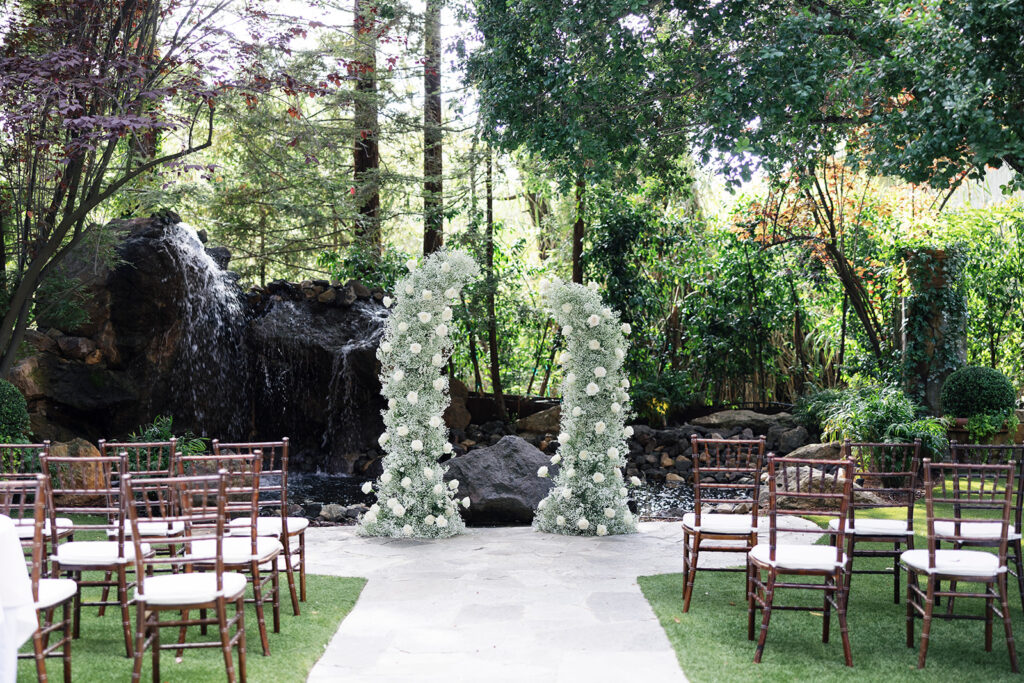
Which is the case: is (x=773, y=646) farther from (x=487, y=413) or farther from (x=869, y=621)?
(x=487, y=413)

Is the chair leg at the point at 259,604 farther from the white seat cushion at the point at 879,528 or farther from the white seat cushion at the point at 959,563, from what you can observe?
the white seat cushion at the point at 959,563

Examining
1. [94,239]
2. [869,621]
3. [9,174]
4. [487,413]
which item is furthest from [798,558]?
[487,413]

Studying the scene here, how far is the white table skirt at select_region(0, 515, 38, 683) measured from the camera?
10.2ft

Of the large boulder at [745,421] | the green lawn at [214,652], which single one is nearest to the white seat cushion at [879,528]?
the green lawn at [214,652]

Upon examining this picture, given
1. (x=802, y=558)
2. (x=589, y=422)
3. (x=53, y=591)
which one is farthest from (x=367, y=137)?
(x=802, y=558)

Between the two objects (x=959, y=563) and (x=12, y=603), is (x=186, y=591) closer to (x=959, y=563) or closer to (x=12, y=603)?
(x=12, y=603)

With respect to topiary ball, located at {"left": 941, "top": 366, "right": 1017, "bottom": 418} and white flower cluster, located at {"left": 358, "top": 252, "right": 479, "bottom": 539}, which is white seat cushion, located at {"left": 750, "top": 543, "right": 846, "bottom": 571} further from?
topiary ball, located at {"left": 941, "top": 366, "right": 1017, "bottom": 418}

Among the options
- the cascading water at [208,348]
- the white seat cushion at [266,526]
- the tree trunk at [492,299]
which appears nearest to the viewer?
the white seat cushion at [266,526]

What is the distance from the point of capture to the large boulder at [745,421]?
470 inches

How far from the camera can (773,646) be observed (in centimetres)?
418

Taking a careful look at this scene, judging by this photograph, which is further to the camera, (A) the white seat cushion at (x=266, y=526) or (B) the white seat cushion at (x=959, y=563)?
(A) the white seat cushion at (x=266, y=526)

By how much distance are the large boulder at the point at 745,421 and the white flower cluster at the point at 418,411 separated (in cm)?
619

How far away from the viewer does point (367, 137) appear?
13.4 m

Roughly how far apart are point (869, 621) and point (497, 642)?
6.29 feet
